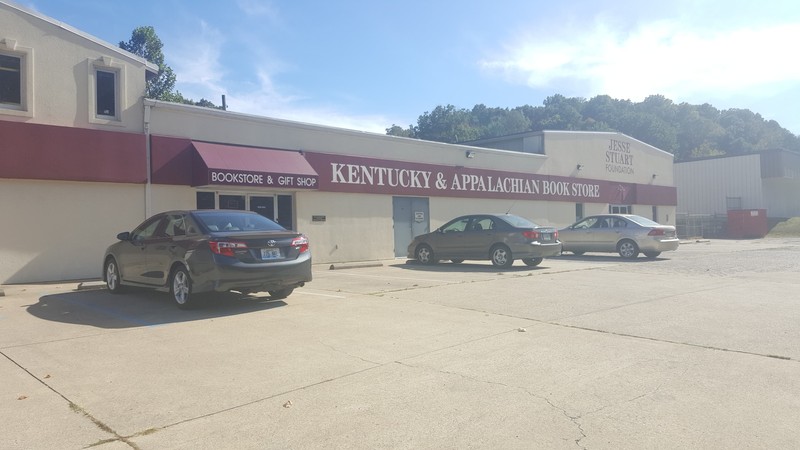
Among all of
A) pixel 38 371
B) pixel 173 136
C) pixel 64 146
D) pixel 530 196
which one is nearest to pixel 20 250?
pixel 64 146

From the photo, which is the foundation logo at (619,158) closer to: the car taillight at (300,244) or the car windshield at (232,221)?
the car taillight at (300,244)

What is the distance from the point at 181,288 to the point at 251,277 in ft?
4.23

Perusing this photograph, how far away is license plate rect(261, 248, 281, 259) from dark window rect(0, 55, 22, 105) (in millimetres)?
8232

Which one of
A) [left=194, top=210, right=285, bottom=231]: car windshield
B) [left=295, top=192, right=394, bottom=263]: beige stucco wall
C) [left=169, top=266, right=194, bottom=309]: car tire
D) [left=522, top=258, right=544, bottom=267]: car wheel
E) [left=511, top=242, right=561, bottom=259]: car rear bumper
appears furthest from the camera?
[left=295, top=192, right=394, bottom=263]: beige stucco wall

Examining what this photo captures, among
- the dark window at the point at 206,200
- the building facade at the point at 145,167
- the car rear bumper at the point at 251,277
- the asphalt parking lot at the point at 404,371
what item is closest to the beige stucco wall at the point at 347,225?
the building facade at the point at 145,167

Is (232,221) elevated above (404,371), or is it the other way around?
(232,221)

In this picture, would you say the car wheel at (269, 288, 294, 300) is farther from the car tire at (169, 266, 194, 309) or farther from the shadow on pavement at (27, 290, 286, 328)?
the car tire at (169, 266, 194, 309)

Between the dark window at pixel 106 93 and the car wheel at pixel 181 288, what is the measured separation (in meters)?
7.08

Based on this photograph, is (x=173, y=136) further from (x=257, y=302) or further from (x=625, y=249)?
(x=625, y=249)

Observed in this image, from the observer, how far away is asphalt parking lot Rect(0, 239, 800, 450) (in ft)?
Result: 13.5

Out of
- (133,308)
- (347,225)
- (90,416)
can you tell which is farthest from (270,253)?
(347,225)

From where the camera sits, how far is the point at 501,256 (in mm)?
15664

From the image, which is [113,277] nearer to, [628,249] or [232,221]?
[232,221]

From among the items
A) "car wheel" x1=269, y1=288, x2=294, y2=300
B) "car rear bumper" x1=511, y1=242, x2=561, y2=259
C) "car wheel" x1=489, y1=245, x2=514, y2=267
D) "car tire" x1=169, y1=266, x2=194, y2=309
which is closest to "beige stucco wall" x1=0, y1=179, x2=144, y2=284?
"car tire" x1=169, y1=266, x2=194, y2=309
